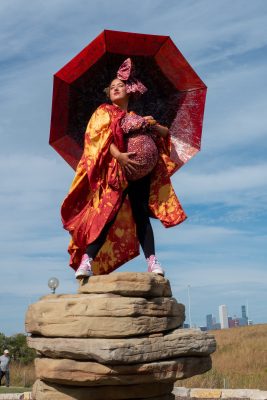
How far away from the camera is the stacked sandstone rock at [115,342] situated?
5.54 m

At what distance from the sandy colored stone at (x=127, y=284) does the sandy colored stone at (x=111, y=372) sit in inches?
27.5

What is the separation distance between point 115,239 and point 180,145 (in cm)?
140

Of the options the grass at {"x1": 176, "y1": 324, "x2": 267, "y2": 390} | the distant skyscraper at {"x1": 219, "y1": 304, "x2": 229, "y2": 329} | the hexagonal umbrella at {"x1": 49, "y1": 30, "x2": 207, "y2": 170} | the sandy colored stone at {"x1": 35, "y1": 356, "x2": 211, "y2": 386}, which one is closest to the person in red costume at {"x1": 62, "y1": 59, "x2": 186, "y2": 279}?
the hexagonal umbrella at {"x1": 49, "y1": 30, "x2": 207, "y2": 170}

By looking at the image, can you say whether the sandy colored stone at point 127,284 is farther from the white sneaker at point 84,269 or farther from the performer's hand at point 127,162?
the performer's hand at point 127,162

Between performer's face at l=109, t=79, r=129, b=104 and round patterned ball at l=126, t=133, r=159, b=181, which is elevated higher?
performer's face at l=109, t=79, r=129, b=104

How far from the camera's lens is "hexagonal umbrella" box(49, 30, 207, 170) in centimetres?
652

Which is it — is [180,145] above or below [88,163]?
above

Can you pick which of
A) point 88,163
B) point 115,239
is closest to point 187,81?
point 88,163

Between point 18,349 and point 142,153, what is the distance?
1572 centimetres

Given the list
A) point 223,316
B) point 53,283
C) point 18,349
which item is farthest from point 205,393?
point 223,316

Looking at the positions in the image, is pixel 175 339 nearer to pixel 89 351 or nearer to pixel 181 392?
pixel 89 351

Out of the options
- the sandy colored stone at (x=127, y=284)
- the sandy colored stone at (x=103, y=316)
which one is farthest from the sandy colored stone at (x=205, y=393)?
the sandy colored stone at (x=127, y=284)

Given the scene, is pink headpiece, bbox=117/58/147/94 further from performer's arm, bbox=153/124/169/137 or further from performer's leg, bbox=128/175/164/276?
performer's leg, bbox=128/175/164/276

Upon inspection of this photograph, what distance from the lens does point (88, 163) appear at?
6.43 metres
